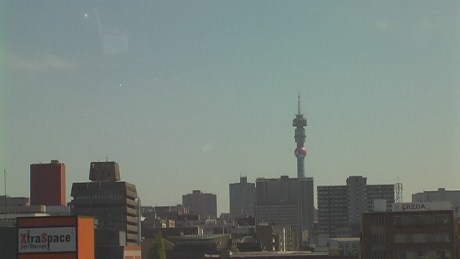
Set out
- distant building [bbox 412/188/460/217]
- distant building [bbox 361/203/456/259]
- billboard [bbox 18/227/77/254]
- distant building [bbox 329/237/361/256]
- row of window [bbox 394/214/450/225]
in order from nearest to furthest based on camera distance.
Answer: billboard [bbox 18/227/77/254] < distant building [bbox 361/203/456/259] < row of window [bbox 394/214/450/225] < distant building [bbox 329/237/361/256] < distant building [bbox 412/188/460/217]

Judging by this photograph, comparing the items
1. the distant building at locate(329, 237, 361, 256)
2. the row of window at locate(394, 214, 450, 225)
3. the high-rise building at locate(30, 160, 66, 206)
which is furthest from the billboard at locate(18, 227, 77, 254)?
the high-rise building at locate(30, 160, 66, 206)

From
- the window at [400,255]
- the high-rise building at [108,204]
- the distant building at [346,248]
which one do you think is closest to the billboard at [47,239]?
the window at [400,255]

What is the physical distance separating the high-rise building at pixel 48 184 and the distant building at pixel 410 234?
10587 centimetres

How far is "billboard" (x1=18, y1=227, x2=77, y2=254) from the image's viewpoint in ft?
133

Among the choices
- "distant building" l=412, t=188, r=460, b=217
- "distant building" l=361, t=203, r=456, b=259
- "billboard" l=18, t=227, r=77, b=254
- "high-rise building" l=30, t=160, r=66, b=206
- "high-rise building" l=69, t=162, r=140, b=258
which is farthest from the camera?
"high-rise building" l=30, t=160, r=66, b=206

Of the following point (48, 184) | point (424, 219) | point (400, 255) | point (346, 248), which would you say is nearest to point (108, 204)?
point (48, 184)

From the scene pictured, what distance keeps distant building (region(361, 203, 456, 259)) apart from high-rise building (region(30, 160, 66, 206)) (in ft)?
347

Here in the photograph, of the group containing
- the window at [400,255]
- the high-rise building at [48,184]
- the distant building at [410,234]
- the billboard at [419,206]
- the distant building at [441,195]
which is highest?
the high-rise building at [48,184]

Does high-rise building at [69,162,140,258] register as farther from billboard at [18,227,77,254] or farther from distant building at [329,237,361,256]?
billboard at [18,227,77,254]

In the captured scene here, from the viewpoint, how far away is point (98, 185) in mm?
152000

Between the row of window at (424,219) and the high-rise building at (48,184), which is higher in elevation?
the high-rise building at (48,184)

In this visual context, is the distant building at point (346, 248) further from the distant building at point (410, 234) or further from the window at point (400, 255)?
the window at point (400, 255)

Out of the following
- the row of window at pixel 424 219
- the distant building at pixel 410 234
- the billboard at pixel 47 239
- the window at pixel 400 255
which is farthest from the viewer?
the row of window at pixel 424 219

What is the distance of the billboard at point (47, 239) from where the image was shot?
40.4 m
